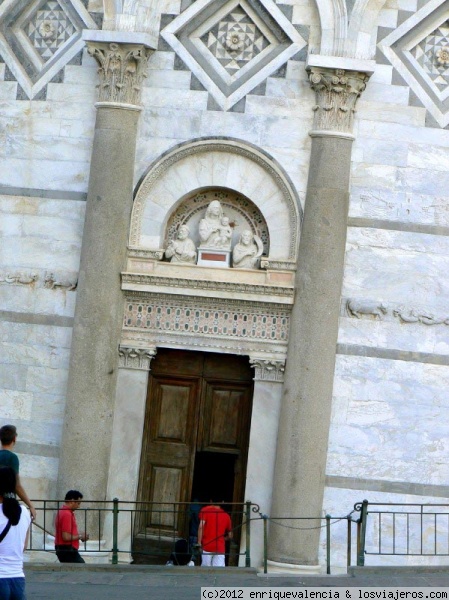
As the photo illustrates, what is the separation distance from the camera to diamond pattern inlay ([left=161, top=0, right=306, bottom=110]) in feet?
51.9

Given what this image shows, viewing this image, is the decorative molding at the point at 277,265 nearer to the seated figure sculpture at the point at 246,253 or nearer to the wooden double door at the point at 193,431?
the seated figure sculpture at the point at 246,253

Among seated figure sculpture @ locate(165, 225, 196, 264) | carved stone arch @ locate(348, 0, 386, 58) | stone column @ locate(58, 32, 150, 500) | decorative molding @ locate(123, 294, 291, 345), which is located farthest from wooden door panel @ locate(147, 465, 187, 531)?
carved stone arch @ locate(348, 0, 386, 58)

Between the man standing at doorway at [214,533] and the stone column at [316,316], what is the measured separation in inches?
39.9

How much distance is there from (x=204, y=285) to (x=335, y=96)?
9.07 feet

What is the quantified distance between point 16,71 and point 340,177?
172 inches

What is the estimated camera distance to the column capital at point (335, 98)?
50.5 ft

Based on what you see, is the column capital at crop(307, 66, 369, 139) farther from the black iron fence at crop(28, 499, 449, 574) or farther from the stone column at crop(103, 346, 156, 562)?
the black iron fence at crop(28, 499, 449, 574)

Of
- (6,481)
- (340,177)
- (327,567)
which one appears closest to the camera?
(6,481)

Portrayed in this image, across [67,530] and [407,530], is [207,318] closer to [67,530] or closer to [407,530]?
[67,530]

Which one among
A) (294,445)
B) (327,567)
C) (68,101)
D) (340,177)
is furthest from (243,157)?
(327,567)

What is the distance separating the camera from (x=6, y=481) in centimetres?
909

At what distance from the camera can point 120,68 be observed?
15734mm

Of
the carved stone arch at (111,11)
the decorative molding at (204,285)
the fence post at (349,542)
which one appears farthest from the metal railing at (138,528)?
the carved stone arch at (111,11)

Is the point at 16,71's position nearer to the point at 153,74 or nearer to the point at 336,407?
the point at 153,74
